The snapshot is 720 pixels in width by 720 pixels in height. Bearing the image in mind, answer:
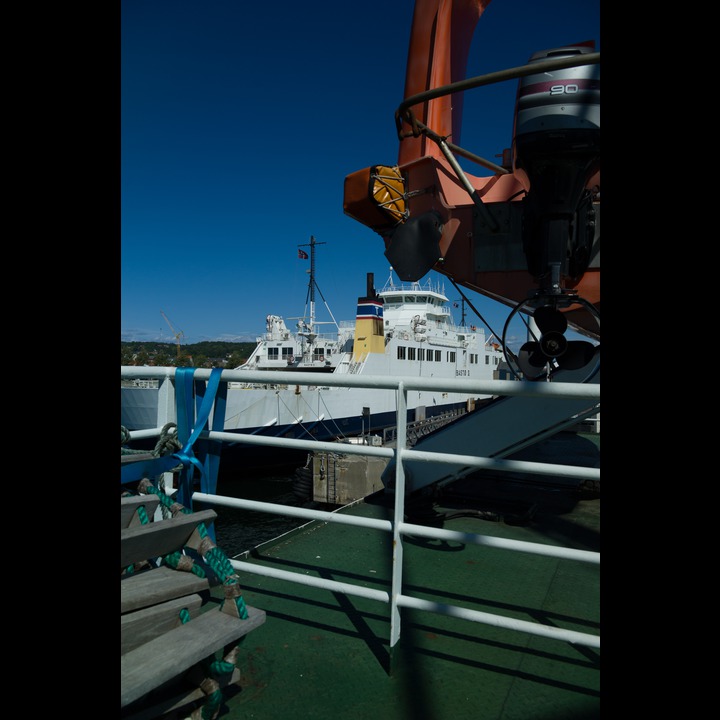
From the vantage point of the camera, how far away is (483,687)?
194 cm

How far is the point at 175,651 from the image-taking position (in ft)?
4.16

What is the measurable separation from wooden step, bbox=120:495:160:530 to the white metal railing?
457mm

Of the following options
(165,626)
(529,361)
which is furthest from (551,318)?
(165,626)

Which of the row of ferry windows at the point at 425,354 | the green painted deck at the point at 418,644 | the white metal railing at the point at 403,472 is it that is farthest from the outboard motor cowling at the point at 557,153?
the row of ferry windows at the point at 425,354

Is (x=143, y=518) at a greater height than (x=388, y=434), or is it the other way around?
(x=143, y=518)

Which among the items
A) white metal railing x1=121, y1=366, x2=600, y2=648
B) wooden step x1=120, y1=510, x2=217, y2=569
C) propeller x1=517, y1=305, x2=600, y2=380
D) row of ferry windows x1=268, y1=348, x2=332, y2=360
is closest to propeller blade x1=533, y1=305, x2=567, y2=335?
propeller x1=517, y1=305, x2=600, y2=380

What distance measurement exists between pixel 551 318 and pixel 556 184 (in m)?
0.79

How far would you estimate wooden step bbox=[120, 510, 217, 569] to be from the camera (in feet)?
4.59

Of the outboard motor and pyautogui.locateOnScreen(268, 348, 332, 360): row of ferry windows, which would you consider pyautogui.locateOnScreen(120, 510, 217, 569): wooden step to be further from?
pyautogui.locateOnScreen(268, 348, 332, 360): row of ferry windows
